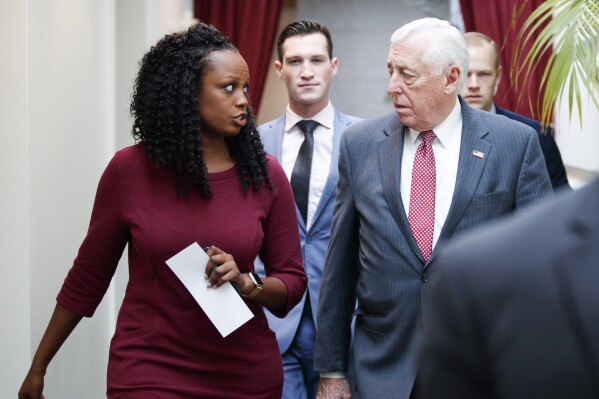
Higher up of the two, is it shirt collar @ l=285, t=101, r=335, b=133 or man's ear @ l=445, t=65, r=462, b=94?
man's ear @ l=445, t=65, r=462, b=94

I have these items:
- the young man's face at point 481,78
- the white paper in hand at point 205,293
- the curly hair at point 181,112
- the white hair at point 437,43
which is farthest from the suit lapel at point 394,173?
the young man's face at point 481,78

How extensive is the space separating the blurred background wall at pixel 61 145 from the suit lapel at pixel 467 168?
1.60m

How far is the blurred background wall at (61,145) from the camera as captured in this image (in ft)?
12.5

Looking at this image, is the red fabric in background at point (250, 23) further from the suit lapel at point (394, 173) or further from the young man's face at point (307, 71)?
the suit lapel at point (394, 173)

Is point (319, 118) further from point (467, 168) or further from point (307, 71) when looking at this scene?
point (467, 168)

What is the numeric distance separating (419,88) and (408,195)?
0.36 m

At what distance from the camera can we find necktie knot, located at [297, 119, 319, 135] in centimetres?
468

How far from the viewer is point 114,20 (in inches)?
239

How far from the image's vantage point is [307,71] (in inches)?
191

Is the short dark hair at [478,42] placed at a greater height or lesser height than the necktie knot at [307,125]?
greater

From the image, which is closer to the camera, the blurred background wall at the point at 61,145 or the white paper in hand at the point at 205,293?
the white paper in hand at the point at 205,293

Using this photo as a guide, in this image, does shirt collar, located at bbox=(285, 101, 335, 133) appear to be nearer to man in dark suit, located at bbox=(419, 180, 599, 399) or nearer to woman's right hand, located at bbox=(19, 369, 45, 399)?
woman's right hand, located at bbox=(19, 369, 45, 399)

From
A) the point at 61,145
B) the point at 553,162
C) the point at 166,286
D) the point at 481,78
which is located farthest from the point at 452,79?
the point at 61,145

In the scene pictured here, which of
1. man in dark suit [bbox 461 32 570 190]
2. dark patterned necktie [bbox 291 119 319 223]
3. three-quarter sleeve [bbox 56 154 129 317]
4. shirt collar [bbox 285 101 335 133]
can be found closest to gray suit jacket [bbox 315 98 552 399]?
three-quarter sleeve [bbox 56 154 129 317]
